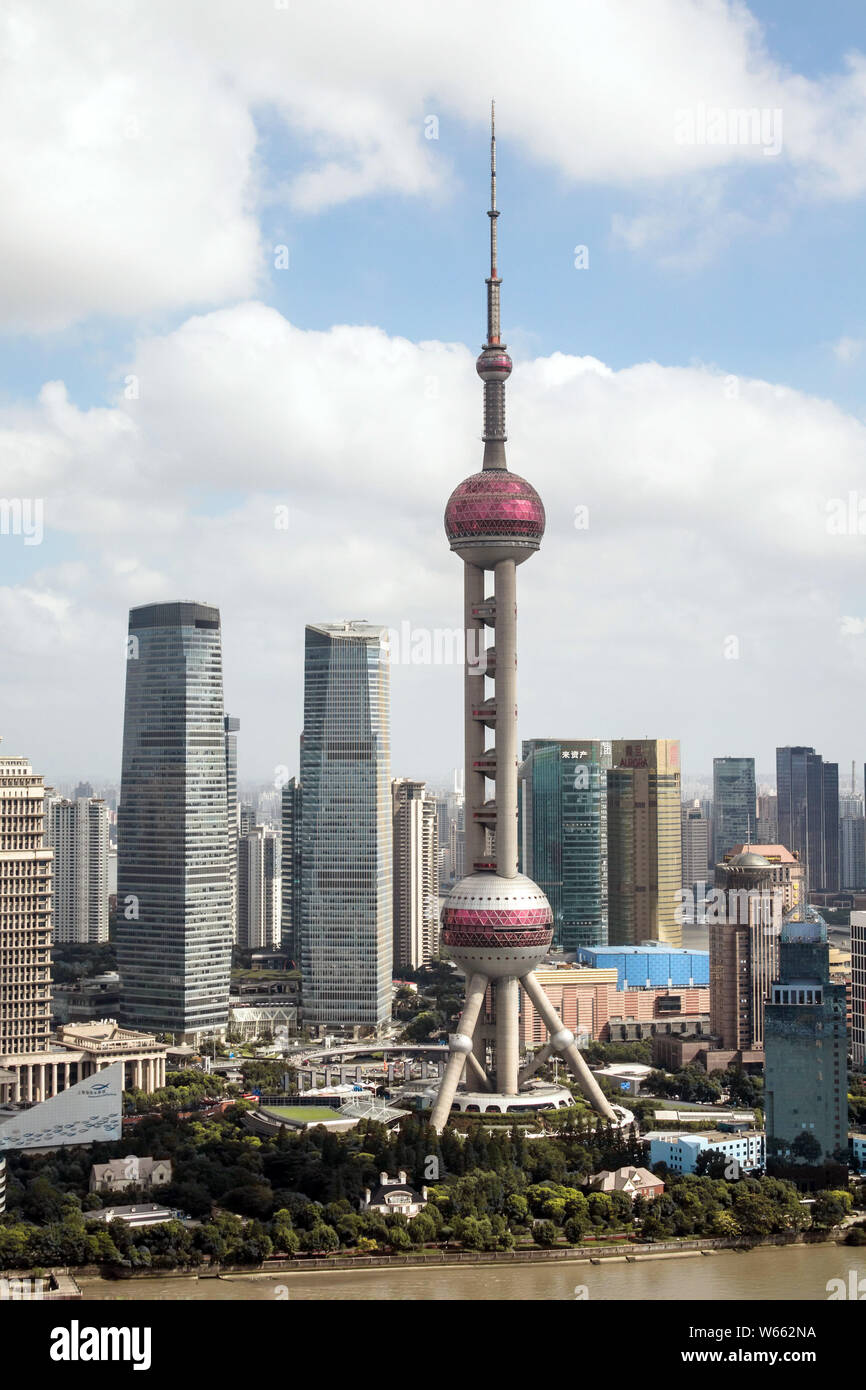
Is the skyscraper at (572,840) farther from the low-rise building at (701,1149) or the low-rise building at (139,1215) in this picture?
the low-rise building at (139,1215)

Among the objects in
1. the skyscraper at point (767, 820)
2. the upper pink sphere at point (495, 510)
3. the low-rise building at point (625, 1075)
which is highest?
the upper pink sphere at point (495, 510)

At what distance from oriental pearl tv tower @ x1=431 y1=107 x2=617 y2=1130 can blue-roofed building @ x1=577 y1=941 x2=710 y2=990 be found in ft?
56.6

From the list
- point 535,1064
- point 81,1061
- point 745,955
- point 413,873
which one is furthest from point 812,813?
point 81,1061

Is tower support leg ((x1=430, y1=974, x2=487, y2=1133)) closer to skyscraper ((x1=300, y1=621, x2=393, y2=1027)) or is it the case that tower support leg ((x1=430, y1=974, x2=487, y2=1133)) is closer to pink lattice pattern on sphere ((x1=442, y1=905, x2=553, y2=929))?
pink lattice pattern on sphere ((x1=442, y1=905, x2=553, y2=929))

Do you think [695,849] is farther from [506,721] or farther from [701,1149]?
[701,1149]

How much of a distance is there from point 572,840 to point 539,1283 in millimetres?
36420

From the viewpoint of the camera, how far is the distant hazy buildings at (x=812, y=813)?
88500 mm

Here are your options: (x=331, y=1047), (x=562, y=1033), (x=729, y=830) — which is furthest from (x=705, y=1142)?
(x=729, y=830)

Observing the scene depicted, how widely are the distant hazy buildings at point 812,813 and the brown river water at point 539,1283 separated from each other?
66.3 m

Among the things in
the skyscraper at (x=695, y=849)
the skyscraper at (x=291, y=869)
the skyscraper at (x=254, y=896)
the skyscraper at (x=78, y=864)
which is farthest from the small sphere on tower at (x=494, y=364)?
the skyscraper at (x=695, y=849)

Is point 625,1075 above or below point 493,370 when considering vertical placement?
below

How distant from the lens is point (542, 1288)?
21.8m

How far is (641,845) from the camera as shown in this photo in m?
60.1
